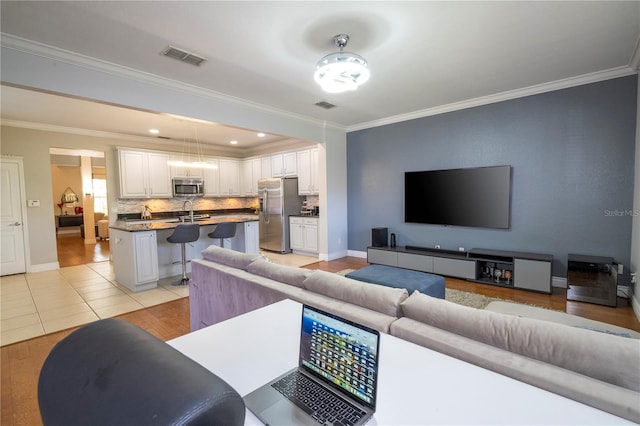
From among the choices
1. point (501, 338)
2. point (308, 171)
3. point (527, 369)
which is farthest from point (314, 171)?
point (527, 369)

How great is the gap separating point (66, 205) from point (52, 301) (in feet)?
29.6

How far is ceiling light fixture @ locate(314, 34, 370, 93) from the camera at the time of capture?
258 cm

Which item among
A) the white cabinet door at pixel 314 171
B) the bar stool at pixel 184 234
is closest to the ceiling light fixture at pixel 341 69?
the bar stool at pixel 184 234

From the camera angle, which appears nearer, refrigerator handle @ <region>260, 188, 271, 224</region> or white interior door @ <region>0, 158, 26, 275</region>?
white interior door @ <region>0, 158, 26, 275</region>

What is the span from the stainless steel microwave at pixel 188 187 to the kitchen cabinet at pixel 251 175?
4.04ft

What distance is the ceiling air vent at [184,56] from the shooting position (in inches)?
110

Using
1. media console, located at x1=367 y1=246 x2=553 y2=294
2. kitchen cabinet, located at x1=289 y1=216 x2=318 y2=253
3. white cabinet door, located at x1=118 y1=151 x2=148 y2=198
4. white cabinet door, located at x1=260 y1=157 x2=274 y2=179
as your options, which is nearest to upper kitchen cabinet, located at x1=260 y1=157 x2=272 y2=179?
white cabinet door, located at x1=260 y1=157 x2=274 y2=179

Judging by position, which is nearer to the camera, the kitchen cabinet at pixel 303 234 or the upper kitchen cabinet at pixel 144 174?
the upper kitchen cabinet at pixel 144 174

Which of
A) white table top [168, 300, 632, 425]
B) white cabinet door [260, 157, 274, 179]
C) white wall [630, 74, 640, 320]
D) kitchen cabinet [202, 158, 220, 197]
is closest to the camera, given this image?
white table top [168, 300, 632, 425]

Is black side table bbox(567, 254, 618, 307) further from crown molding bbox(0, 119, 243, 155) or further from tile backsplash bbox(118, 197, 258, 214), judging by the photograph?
crown molding bbox(0, 119, 243, 155)

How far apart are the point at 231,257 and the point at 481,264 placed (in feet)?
11.9

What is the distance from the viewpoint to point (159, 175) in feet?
21.4

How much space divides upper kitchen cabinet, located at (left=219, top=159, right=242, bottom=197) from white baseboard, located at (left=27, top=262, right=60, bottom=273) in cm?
362

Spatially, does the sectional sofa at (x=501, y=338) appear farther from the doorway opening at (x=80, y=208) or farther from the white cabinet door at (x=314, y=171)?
the doorway opening at (x=80, y=208)
